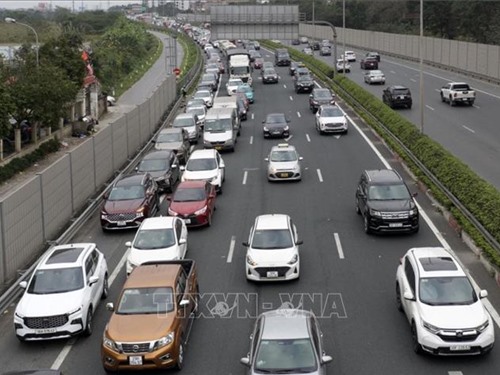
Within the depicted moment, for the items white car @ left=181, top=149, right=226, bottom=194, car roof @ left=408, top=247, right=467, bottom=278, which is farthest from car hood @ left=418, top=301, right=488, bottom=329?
white car @ left=181, top=149, right=226, bottom=194

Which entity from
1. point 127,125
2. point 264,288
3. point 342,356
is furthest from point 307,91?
point 342,356

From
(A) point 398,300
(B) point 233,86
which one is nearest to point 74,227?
(A) point 398,300

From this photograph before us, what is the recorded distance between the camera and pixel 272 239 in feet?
70.1

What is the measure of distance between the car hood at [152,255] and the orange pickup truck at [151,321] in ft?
9.52

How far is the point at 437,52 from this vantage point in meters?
87.0

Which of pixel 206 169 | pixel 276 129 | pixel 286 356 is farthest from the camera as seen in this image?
pixel 276 129

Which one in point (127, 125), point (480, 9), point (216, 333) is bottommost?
point (216, 333)

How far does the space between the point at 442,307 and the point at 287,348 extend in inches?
155

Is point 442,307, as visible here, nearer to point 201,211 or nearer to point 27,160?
point 201,211

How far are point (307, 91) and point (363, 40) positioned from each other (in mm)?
61388

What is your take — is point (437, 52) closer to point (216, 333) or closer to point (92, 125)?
point (92, 125)

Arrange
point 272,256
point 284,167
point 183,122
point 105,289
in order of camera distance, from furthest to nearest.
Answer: point 183,122 → point 284,167 → point 272,256 → point 105,289

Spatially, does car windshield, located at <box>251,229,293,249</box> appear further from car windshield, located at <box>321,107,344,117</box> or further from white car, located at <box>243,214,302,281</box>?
car windshield, located at <box>321,107,344,117</box>

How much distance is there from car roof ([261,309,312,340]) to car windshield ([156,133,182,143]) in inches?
984
